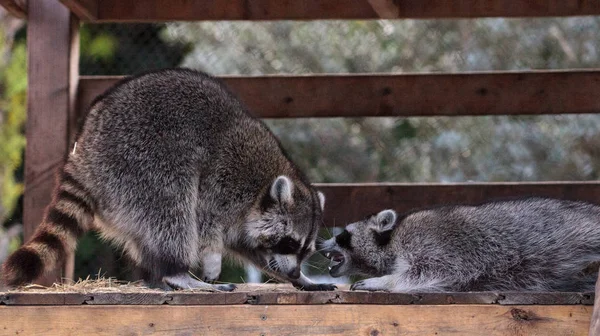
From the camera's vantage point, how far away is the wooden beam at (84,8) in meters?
5.29

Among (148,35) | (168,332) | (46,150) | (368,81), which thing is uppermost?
(148,35)

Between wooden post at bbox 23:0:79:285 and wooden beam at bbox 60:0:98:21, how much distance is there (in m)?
0.08

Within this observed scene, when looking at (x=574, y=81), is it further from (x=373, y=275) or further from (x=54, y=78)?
(x=54, y=78)

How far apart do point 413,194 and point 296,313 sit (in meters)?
1.96

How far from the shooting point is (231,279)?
855 centimetres

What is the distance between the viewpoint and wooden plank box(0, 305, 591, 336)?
386 cm

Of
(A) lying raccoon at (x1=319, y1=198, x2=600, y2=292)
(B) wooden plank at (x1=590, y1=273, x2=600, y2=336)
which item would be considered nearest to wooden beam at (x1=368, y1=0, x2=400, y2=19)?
(A) lying raccoon at (x1=319, y1=198, x2=600, y2=292)

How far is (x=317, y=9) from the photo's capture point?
18.2ft

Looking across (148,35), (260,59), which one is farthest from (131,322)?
(260,59)

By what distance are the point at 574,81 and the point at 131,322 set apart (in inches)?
118

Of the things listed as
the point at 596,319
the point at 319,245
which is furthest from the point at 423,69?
the point at 596,319

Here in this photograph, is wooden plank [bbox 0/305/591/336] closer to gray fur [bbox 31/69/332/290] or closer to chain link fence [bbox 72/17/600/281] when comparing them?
gray fur [bbox 31/69/332/290]

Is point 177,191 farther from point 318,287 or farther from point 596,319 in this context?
point 596,319

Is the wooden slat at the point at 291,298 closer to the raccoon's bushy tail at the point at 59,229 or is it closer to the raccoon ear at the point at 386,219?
the raccoon's bushy tail at the point at 59,229
